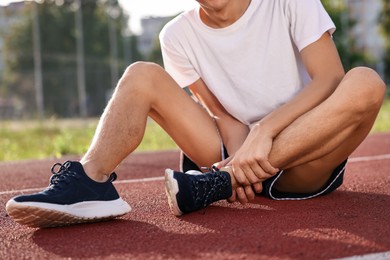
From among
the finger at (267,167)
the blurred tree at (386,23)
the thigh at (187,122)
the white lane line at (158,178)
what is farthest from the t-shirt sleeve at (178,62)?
the blurred tree at (386,23)

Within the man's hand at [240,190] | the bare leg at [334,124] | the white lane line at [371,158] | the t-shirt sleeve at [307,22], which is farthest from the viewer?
the white lane line at [371,158]

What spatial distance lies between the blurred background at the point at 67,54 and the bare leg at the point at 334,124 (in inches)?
755

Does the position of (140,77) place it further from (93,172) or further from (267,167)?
(267,167)

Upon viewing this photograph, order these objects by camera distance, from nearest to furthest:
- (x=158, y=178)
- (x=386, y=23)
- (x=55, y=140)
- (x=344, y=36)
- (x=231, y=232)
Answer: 1. (x=231, y=232)
2. (x=158, y=178)
3. (x=55, y=140)
4. (x=344, y=36)
5. (x=386, y=23)

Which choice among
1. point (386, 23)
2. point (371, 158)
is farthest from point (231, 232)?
point (386, 23)

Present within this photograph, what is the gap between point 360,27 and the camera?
50594mm

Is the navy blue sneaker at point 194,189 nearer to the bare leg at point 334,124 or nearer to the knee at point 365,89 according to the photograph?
the bare leg at point 334,124

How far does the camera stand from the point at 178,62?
3623 millimetres

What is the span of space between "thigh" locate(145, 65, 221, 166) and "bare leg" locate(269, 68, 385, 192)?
1.45 ft

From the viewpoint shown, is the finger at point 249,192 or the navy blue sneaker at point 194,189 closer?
the navy blue sneaker at point 194,189

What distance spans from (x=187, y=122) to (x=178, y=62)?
0.39 meters

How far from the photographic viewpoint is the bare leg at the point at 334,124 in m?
2.95

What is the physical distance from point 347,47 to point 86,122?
41.0ft

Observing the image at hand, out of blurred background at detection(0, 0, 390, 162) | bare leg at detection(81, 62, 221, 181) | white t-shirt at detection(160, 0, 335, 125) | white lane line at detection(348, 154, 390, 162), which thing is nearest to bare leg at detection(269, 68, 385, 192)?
white t-shirt at detection(160, 0, 335, 125)
